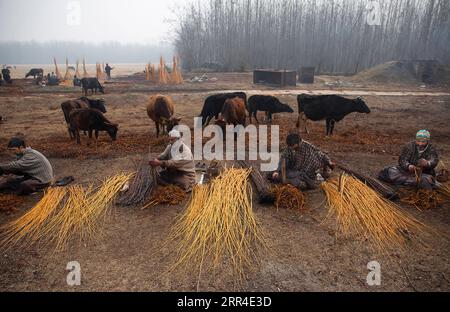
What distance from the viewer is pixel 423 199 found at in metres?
5.06

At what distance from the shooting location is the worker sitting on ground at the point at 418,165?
17.1ft

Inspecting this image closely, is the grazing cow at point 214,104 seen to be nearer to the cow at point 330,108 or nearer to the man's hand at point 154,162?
the cow at point 330,108

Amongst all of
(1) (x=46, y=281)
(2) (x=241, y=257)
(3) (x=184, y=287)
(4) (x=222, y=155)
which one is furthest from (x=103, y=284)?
(4) (x=222, y=155)

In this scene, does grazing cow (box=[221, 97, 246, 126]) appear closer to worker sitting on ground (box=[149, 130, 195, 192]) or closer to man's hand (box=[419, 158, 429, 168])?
worker sitting on ground (box=[149, 130, 195, 192])

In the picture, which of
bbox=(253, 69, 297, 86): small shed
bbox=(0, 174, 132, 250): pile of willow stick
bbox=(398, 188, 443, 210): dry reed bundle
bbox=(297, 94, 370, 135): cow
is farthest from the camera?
bbox=(253, 69, 297, 86): small shed

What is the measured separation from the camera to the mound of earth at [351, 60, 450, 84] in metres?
24.5

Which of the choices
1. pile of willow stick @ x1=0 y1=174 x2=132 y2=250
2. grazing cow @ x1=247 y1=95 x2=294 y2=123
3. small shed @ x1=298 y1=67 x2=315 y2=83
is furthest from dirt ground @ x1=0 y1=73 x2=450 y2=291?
small shed @ x1=298 y1=67 x2=315 y2=83

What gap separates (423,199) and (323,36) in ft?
112

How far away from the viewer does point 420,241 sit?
13.6 feet

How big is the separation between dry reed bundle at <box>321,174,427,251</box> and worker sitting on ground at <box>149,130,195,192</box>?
7.99 ft

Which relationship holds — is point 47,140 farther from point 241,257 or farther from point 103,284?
point 241,257

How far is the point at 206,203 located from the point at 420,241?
3.04 m

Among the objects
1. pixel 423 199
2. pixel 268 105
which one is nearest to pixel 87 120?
pixel 268 105

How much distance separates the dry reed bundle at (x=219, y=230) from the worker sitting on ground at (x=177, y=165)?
0.89 ft
